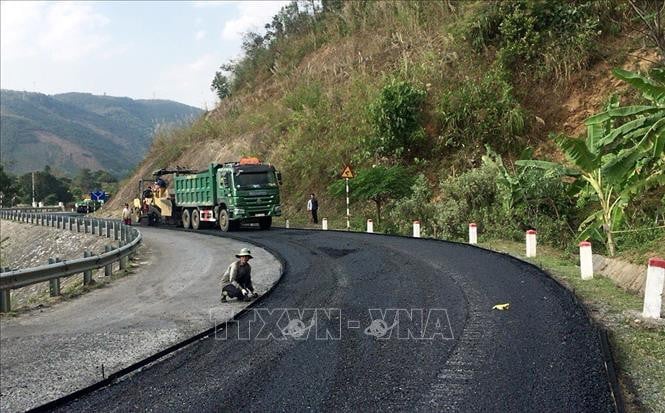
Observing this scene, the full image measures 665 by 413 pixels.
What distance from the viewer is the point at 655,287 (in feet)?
21.5

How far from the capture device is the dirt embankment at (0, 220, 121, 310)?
20.6 meters

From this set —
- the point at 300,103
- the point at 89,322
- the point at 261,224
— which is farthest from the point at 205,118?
the point at 89,322

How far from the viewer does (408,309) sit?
7336 millimetres

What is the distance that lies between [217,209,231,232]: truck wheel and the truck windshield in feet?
5.35

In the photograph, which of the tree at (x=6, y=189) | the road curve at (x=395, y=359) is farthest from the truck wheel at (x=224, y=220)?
the tree at (x=6, y=189)

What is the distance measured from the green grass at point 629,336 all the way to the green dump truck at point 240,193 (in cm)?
1471

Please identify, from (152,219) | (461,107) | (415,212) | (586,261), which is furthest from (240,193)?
(586,261)

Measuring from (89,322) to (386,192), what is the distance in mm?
15437

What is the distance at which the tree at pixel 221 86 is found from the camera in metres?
54.5

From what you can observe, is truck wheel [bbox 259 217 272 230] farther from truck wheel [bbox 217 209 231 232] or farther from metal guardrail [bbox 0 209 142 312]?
metal guardrail [bbox 0 209 142 312]

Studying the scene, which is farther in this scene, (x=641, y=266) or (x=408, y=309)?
(x=641, y=266)

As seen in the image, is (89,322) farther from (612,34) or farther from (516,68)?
(612,34)

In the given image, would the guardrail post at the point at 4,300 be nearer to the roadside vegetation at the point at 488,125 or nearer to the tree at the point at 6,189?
the roadside vegetation at the point at 488,125

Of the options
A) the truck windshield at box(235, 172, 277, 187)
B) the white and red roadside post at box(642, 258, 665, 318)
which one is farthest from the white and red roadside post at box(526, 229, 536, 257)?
the truck windshield at box(235, 172, 277, 187)
